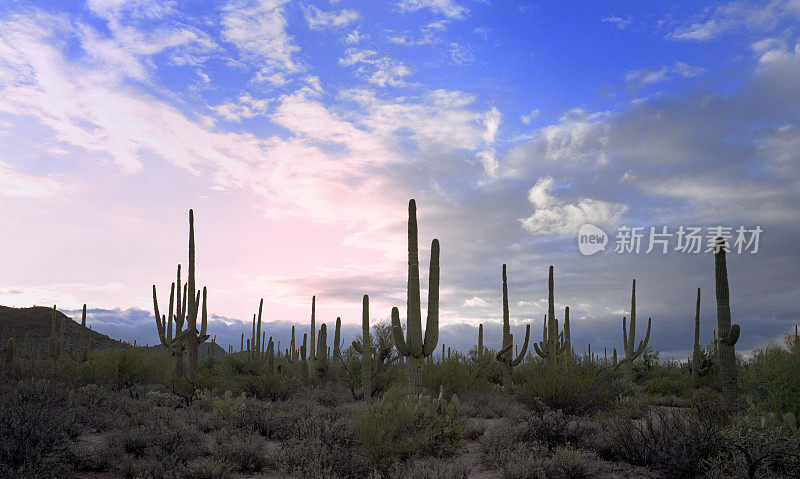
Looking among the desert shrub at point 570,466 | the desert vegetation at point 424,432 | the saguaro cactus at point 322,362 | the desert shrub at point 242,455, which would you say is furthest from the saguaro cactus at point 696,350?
the desert shrub at point 242,455

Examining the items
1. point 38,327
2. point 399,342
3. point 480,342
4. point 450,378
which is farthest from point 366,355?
point 38,327

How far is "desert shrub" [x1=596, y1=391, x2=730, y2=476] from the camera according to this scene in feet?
30.8

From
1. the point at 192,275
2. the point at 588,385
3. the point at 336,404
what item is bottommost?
the point at 336,404

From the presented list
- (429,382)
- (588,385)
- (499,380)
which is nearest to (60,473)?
(588,385)

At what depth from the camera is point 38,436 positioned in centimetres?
934

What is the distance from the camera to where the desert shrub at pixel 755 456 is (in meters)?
8.36

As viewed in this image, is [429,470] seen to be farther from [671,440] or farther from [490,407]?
[490,407]

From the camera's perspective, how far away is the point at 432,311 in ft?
46.4

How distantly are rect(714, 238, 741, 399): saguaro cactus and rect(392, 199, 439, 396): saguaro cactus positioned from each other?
29.9ft

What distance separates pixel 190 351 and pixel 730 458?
64.6 feet

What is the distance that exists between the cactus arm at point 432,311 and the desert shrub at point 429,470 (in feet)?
14.7

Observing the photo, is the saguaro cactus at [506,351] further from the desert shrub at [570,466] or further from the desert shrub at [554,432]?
the desert shrub at [570,466]

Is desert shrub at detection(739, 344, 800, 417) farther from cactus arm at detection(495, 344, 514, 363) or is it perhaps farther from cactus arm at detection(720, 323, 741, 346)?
cactus arm at detection(495, 344, 514, 363)

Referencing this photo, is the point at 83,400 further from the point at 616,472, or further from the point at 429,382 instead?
the point at 616,472
